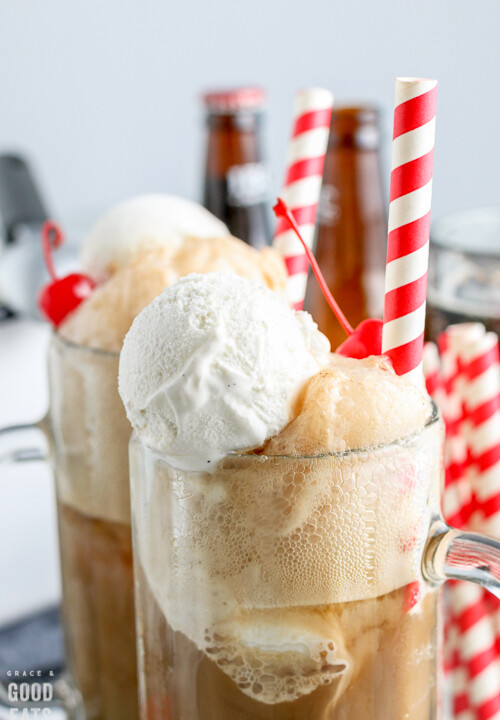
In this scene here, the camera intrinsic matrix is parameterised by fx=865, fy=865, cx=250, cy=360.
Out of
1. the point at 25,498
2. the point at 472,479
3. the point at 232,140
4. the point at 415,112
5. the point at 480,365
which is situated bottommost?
the point at 25,498

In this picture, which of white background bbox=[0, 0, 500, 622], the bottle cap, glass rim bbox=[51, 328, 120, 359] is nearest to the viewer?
glass rim bbox=[51, 328, 120, 359]

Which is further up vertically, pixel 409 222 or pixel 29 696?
pixel 409 222

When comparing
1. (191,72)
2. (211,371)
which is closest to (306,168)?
(211,371)

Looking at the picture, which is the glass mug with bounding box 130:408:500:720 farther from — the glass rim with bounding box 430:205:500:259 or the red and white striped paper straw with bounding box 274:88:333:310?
the glass rim with bounding box 430:205:500:259

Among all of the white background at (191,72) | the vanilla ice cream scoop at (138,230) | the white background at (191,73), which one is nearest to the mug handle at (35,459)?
the vanilla ice cream scoop at (138,230)

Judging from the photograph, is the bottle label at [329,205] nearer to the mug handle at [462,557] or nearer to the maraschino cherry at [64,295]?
the maraschino cherry at [64,295]

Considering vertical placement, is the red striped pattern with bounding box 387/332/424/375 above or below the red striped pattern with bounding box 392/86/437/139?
below

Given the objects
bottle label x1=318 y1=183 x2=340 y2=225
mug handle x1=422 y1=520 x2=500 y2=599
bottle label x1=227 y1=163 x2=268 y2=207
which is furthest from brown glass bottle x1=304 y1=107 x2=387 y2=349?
mug handle x1=422 y1=520 x2=500 y2=599

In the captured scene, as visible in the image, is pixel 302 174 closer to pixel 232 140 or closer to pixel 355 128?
pixel 355 128
